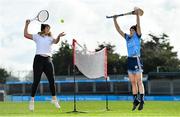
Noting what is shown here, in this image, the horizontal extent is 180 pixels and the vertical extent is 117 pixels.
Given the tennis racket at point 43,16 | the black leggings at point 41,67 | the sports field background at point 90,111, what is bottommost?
the sports field background at point 90,111

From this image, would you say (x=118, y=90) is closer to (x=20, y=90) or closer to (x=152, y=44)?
(x=20, y=90)

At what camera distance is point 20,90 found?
7638cm

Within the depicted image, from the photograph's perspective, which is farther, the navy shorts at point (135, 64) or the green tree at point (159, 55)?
the green tree at point (159, 55)

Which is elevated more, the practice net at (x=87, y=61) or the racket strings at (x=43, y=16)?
the racket strings at (x=43, y=16)

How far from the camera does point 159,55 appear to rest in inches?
4938

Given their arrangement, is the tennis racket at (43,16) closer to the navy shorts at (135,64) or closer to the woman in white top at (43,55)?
the woman in white top at (43,55)

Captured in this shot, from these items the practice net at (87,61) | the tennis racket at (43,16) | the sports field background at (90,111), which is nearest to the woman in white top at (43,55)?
the tennis racket at (43,16)

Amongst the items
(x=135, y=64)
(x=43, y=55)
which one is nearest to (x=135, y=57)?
(x=135, y=64)

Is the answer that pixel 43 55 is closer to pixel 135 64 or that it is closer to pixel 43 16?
pixel 43 16

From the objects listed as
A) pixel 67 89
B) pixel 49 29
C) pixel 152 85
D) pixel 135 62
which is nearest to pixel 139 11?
pixel 135 62

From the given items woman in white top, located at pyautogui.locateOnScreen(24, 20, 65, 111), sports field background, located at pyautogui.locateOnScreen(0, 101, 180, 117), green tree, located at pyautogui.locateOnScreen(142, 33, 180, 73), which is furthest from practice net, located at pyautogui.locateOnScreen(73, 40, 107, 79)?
green tree, located at pyautogui.locateOnScreen(142, 33, 180, 73)

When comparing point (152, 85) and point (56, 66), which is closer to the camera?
point (152, 85)

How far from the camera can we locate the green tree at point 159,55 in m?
119

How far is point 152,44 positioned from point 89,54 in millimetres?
120401
